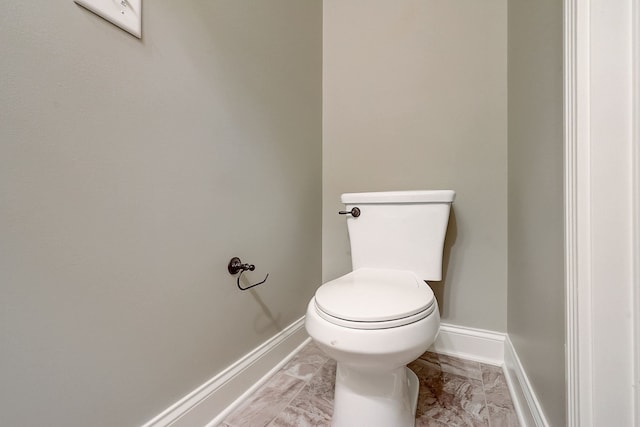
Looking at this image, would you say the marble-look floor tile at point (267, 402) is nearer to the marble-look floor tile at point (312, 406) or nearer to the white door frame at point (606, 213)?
the marble-look floor tile at point (312, 406)

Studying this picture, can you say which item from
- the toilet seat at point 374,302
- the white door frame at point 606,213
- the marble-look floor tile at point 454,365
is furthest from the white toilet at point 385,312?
the white door frame at point 606,213

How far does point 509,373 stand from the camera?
1017 millimetres

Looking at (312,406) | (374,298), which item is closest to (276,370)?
(312,406)

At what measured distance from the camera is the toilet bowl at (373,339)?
2.06 feet

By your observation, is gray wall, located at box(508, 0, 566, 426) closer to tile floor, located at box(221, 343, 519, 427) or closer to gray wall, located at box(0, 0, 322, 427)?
tile floor, located at box(221, 343, 519, 427)

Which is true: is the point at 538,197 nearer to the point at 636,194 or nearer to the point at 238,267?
the point at 636,194

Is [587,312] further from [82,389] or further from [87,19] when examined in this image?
[87,19]

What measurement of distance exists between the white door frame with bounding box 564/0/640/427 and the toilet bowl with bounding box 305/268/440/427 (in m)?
0.30

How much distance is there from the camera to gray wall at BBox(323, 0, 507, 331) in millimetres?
1125

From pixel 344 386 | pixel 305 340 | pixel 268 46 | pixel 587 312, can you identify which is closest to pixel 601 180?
pixel 587 312

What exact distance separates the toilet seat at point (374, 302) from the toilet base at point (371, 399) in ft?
0.62

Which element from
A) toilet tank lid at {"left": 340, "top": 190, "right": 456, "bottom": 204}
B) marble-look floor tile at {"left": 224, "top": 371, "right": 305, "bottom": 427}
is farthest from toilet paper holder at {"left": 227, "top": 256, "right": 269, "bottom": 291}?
toilet tank lid at {"left": 340, "top": 190, "right": 456, "bottom": 204}

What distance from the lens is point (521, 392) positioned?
85 centimetres

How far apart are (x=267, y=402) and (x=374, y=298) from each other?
1.89ft
